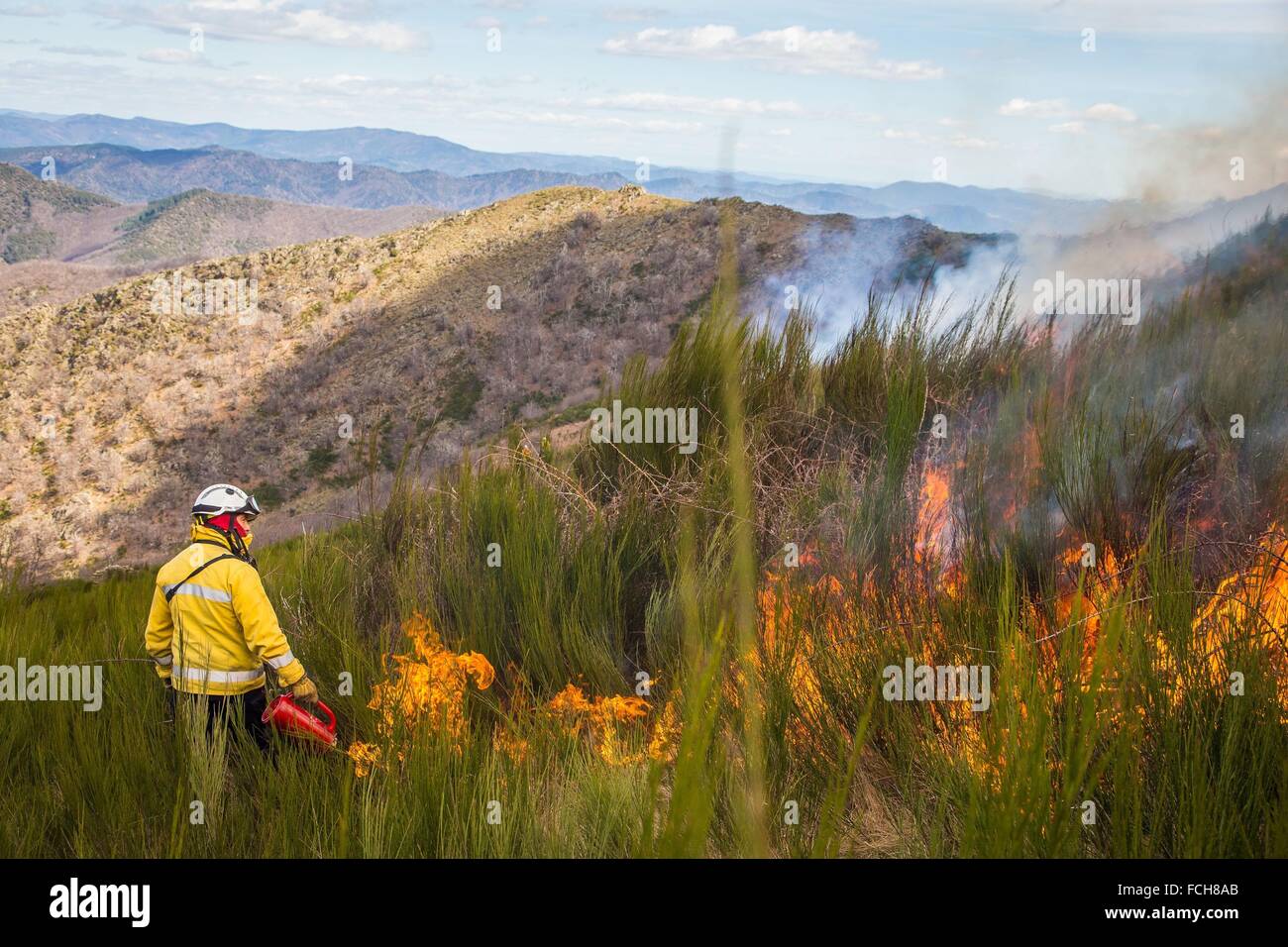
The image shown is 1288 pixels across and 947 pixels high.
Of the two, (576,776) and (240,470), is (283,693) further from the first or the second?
(240,470)

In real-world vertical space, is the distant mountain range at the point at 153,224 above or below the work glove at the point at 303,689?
above

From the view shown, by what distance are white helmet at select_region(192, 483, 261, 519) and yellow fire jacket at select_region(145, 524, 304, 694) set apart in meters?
0.09

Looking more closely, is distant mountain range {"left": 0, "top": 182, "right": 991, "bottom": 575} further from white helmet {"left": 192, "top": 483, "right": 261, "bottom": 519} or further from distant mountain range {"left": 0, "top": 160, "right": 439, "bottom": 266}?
distant mountain range {"left": 0, "top": 160, "right": 439, "bottom": 266}

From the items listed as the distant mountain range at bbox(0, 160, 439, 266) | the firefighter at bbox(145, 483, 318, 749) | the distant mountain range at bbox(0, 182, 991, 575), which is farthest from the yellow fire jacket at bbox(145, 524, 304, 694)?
the distant mountain range at bbox(0, 160, 439, 266)

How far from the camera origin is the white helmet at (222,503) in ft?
13.9

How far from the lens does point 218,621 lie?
419 centimetres

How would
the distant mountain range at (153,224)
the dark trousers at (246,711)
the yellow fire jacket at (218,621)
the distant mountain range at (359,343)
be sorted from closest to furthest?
the yellow fire jacket at (218,621)
the dark trousers at (246,711)
the distant mountain range at (359,343)
the distant mountain range at (153,224)

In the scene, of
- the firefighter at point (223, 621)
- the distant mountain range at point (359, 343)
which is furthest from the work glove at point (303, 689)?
the distant mountain range at point (359, 343)

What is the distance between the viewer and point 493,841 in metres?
2.87

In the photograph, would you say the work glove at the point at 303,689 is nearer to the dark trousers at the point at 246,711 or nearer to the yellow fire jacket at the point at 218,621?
the yellow fire jacket at the point at 218,621

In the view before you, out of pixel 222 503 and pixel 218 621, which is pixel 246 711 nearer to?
pixel 218 621

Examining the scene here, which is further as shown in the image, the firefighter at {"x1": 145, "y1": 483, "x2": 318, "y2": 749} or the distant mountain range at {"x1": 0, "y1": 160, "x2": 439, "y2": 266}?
the distant mountain range at {"x1": 0, "y1": 160, "x2": 439, "y2": 266}

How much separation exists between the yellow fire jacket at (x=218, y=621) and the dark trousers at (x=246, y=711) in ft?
0.29

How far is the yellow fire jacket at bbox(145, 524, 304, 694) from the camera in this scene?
4141 mm
